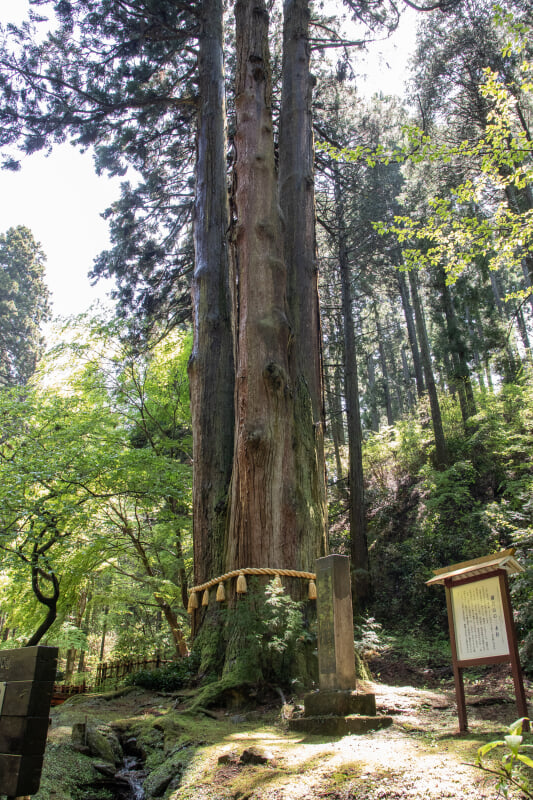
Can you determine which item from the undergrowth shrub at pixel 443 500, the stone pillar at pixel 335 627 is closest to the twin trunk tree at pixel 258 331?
the stone pillar at pixel 335 627

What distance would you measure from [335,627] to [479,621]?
107 cm

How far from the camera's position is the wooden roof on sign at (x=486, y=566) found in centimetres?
371

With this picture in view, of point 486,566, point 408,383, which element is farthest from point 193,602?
point 408,383

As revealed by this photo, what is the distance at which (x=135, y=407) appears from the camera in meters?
13.1

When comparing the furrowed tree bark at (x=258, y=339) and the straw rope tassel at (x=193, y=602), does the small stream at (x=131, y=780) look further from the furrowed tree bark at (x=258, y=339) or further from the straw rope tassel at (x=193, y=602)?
the straw rope tassel at (x=193, y=602)

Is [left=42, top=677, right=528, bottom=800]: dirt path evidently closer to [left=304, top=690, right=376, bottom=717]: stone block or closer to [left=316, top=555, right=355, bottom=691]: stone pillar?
[left=304, top=690, right=376, bottom=717]: stone block

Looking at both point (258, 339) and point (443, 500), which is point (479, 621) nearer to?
point (258, 339)

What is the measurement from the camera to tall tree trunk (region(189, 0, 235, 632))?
739 centimetres

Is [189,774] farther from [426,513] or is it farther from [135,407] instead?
[426,513]

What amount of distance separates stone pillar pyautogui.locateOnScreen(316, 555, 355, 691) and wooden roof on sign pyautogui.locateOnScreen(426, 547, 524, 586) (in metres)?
0.76

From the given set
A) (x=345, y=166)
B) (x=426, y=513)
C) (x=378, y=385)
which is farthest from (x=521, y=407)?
(x=378, y=385)

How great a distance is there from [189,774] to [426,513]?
1122 cm

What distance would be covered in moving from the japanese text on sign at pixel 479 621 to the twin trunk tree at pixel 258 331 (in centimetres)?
236

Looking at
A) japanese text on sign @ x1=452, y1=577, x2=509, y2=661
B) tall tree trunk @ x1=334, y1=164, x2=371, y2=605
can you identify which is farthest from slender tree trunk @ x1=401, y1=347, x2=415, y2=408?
japanese text on sign @ x1=452, y1=577, x2=509, y2=661
